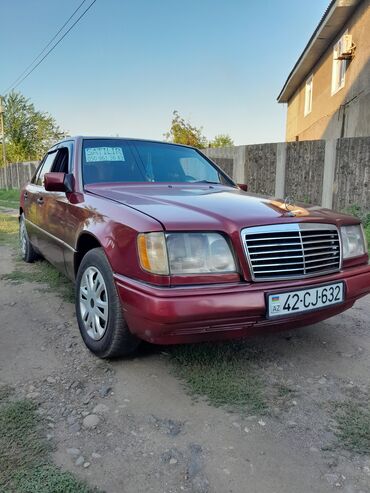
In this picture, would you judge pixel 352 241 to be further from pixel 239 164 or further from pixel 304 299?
pixel 239 164

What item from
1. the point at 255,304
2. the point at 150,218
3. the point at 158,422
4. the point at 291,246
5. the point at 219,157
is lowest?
the point at 158,422

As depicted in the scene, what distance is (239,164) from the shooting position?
32.9 feet

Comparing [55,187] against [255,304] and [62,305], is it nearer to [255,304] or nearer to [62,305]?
[62,305]

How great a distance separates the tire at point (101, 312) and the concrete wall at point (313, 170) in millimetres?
5849

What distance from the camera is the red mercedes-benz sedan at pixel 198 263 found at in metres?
2.07

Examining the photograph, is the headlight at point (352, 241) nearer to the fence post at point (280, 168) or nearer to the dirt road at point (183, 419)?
the dirt road at point (183, 419)

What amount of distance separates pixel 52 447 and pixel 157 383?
2.38 ft

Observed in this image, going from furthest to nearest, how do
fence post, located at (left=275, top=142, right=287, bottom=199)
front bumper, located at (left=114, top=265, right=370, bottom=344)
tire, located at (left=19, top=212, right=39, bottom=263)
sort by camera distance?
fence post, located at (left=275, top=142, right=287, bottom=199), tire, located at (left=19, top=212, right=39, bottom=263), front bumper, located at (left=114, top=265, right=370, bottom=344)

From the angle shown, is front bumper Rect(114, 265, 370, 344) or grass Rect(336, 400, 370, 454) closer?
grass Rect(336, 400, 370, 454)

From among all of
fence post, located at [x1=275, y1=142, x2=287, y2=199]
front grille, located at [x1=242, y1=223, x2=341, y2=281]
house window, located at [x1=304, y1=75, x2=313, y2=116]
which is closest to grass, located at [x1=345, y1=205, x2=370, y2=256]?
fence post, located at [x1=275, y1=142, x2=287, y2=199]

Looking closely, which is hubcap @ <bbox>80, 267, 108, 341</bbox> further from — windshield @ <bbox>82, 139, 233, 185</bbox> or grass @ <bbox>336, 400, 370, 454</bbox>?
grass @ <bbox>336, 400, 370, 454</bbox>

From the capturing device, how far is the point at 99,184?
317 centimetres

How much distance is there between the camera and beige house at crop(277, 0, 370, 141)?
31.7 ft

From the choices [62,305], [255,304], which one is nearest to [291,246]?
[255,304]
